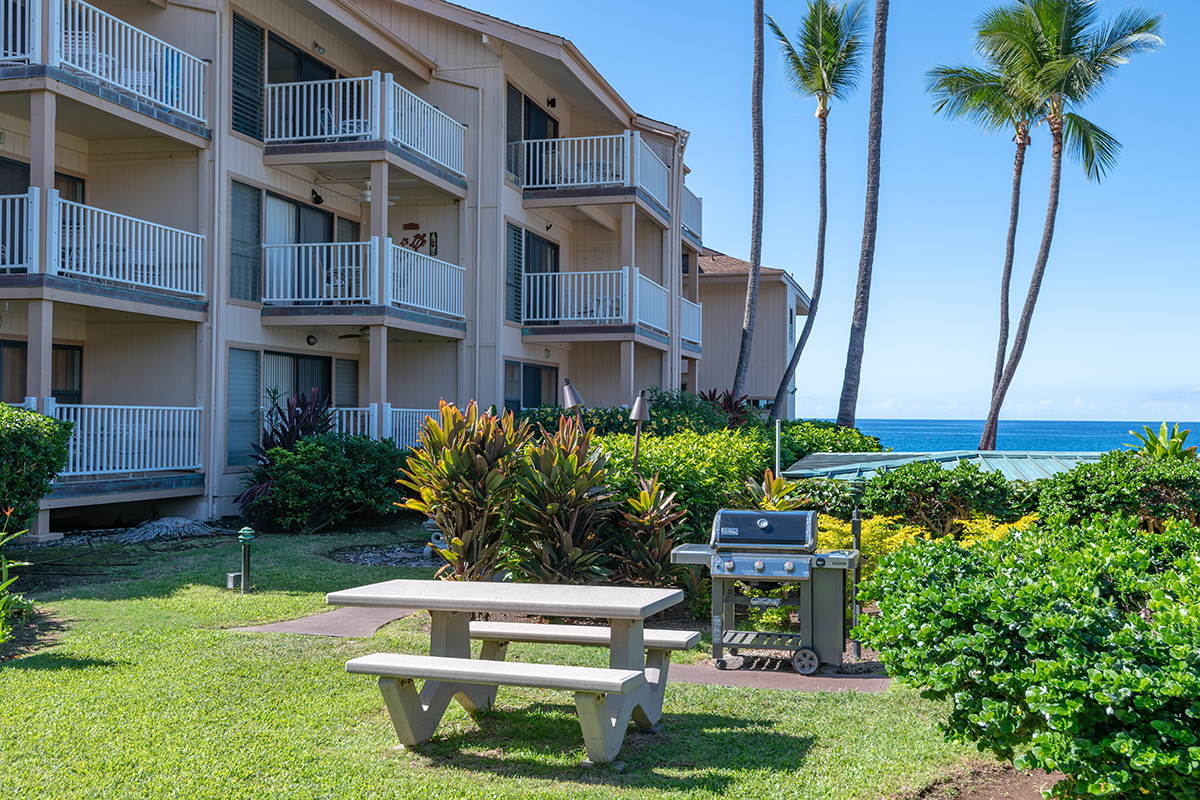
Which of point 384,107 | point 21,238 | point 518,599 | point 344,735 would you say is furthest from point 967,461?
point 21,238

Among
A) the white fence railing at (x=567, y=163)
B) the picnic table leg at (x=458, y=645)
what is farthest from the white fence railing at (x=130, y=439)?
the white fence railing at (x=567, y=163)

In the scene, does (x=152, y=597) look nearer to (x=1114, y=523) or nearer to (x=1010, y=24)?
(x=1114, y=523)

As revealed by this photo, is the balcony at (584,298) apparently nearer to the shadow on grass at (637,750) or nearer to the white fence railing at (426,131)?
the white fence railing at (426,131)

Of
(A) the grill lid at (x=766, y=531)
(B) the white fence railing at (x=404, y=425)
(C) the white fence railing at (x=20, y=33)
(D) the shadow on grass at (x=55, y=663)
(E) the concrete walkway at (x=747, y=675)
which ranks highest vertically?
(C) the white fence railing at (x=20, y=33)

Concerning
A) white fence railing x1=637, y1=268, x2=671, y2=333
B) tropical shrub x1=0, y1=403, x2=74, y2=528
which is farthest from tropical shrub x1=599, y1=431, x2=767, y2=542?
white fence railing x1=637, y1=268, x2=671, y2=333

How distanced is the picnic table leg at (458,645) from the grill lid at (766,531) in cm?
201

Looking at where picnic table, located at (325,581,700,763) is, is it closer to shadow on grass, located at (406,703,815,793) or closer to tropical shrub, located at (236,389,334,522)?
shadow on grass, located at (406,703,815,793)

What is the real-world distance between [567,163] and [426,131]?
3.99 metres

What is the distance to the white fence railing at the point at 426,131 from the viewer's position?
16.8 metres

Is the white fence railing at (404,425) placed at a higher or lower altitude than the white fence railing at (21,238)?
lower

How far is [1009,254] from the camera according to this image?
27.4 metres

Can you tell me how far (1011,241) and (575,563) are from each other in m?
23.5

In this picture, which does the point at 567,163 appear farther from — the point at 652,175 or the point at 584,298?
the point at 584,298

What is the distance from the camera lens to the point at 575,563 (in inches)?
311
